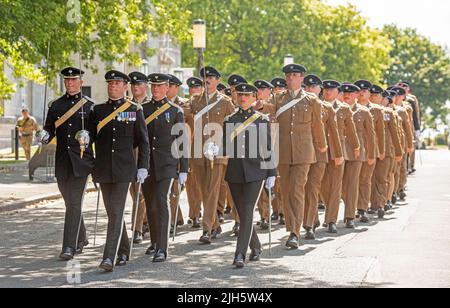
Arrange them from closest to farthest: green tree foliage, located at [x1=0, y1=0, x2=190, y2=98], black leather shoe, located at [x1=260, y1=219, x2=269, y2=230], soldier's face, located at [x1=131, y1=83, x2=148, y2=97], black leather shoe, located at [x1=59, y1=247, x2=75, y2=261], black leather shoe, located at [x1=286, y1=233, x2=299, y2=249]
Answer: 1. black leather shoe, located at [x1=59, y1=247, x2=75, y2=261]
2. soldier's face, located at [x1=131, y1=83, x2=148, y2=97]
3. black leather shoe, located at [x1=286, y1=233, x2=299, y2=249]
4. black leather shoe, located at [x1=260, y1=219, x2=269, y2=230]
5. green tree foliage, located at [x1=0, y1=0, x2=190, y2=98]

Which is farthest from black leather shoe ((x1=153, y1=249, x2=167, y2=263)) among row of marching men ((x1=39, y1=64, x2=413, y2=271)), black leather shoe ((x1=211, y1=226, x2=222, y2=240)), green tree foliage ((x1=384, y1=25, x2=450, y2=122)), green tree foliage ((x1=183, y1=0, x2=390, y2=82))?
green tree foliage ((x1=384, y1=25, x2=450, y2=122))

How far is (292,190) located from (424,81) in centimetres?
9511

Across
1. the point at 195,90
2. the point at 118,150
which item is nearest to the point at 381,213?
the point at 195,90

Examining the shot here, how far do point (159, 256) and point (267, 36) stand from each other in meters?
53.2

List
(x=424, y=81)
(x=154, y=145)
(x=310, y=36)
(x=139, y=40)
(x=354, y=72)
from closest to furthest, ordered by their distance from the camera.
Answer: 1. (x=154, y=145)
2. (x=139, y=40)
3. (x=310, y=36)
4. (x=354, y=72)
5. (x=424, y=81)

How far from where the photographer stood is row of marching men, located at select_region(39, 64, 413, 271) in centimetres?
1193

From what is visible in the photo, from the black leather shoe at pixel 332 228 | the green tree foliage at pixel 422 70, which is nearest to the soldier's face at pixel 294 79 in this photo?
the black leather shoe at pixel 332 228

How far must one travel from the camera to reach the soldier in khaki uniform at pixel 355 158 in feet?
54.5

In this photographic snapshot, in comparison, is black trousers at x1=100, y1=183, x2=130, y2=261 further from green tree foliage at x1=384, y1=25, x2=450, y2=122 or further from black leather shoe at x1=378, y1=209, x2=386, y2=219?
green tree foliage at x1=384, y1=25, x2=450, y2=122

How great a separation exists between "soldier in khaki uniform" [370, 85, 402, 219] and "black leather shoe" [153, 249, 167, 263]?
22.6ft

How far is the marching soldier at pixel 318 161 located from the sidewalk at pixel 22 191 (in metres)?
6.11
